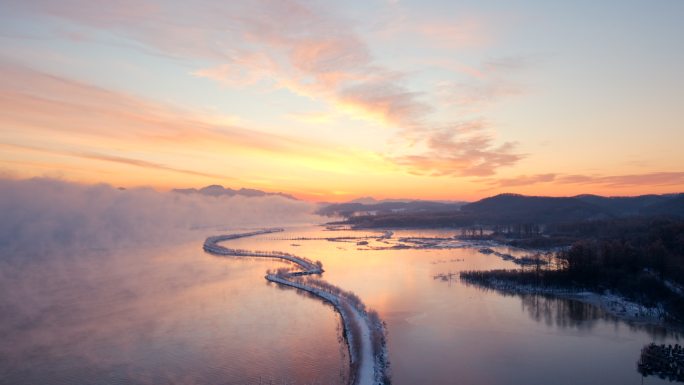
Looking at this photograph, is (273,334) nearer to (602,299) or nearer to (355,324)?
(355,324)

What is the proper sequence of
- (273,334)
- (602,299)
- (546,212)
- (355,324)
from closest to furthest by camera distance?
(273,334)
(355,324)
(602,299)
(546,212)

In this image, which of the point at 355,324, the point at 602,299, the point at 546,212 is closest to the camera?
the point at 355,324

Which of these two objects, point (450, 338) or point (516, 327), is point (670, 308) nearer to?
point (516, 327)

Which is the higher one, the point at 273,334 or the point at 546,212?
the point at 546,212

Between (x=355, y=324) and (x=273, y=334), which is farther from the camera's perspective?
(x=355, y=324)

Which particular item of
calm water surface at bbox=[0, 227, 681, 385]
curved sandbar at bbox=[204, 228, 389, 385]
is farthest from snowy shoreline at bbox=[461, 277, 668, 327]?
curved sandbar at bbox=[204, 228, 389, 385]

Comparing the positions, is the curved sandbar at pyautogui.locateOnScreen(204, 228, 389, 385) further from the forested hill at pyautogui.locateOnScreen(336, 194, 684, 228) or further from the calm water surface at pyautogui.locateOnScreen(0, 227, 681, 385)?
the forested hill at pyautogui.locateOnScreen(336, 194, 684, 228)

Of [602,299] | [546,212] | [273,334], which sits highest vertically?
[546,212]

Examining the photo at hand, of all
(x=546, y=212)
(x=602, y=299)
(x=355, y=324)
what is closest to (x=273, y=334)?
(x=355, y=324)
